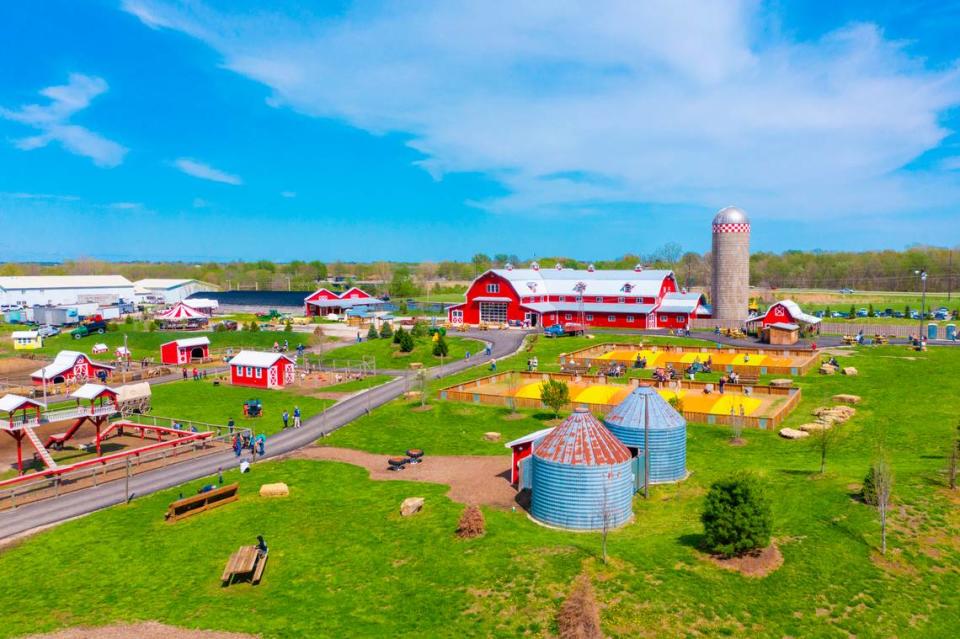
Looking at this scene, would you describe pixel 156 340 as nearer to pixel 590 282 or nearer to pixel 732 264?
pixel 590 282

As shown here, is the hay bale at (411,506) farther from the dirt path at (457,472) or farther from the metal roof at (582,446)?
the metal roof at (582,446)

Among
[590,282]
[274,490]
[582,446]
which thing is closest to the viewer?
[582,446]

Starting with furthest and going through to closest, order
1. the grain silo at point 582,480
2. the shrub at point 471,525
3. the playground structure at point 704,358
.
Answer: the playground structure at point 704,358 → the grain silo at point 582,480 → the shrub at point 471,525

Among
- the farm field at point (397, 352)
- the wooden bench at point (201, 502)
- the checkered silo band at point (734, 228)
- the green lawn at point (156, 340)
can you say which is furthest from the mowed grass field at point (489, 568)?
the checkered silo band at point (734, 228)

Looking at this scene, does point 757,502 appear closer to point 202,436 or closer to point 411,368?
point 202,436

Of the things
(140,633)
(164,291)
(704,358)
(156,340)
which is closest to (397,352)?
(704,358)

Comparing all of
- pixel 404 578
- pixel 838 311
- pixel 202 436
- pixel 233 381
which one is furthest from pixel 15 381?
pixel 838 311

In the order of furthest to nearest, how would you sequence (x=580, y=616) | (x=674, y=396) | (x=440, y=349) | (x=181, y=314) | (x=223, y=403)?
(x=181, y=314) < (x=440, y=349) < (x=223, y=403) < (x=674, y=396) < (x=580, y=616)
